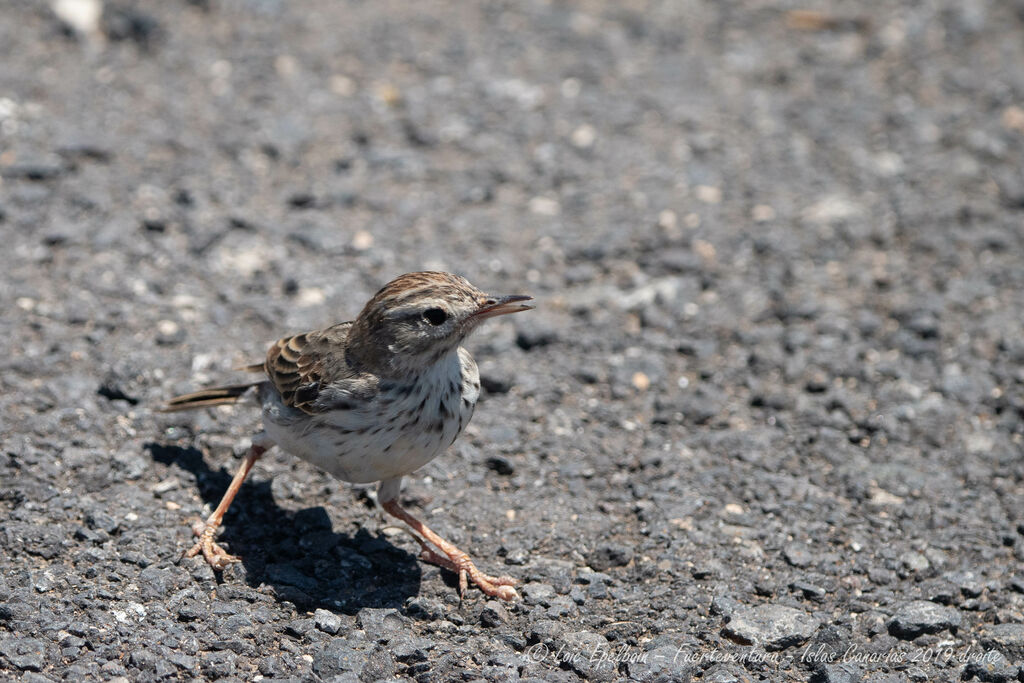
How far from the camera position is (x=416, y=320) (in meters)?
5.55

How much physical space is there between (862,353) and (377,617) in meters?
3.95

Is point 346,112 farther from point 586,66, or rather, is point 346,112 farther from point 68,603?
point 68,603

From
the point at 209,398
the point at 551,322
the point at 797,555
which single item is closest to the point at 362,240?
the point at 551,322

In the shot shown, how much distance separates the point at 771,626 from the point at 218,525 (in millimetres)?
2871

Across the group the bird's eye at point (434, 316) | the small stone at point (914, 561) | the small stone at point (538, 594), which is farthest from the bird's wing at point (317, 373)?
the small stone at point (914, 561)

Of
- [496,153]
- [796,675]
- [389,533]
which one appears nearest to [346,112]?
[496,153]

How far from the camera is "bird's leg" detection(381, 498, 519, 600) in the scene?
218 inches

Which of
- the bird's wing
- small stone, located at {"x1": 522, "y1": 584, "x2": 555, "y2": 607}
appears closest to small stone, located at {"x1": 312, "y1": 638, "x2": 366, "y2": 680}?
small stone, located at {"x1": 522, "y1": 584, "x2": 555, "y2": 607}

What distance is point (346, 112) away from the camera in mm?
9469

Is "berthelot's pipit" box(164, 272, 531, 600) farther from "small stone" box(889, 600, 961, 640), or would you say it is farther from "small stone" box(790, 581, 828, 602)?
"small stone" box(889, 600, 961, 640)

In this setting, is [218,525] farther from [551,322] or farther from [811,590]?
[811,590]

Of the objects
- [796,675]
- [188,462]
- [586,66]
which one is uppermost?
[586,66]

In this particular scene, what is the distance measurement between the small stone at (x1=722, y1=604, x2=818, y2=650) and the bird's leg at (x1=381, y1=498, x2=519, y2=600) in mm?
1114

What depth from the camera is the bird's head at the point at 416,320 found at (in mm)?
5543
